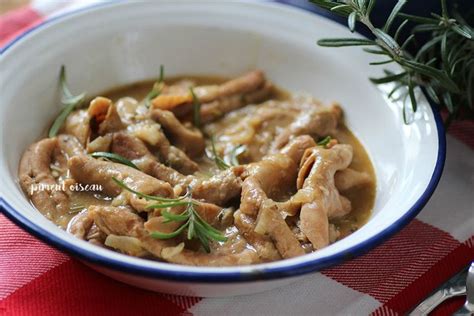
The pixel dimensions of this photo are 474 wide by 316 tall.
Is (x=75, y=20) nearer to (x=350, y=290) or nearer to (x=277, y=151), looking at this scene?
(x=277, y=151)

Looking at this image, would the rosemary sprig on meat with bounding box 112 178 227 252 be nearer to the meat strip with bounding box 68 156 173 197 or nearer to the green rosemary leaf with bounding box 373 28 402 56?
the meat strip with bounding box 68 156 173 197

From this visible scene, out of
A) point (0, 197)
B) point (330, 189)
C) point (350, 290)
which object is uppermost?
point (0, 197)

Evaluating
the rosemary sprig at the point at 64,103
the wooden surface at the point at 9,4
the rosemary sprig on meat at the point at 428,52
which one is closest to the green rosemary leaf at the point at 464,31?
the rosemary sprig on meat at the point at 428,52

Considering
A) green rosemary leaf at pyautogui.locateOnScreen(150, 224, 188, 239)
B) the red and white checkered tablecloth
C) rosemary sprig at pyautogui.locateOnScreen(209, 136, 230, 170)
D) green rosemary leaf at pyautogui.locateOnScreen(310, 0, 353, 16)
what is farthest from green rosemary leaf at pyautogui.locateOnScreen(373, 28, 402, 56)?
green rosemary leaf at pyautogui.locateOnScreen(150, 224, 188, 239)

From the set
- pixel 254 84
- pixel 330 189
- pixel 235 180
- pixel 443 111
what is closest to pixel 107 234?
pixel 235 180

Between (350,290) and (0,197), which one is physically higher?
(0,197)

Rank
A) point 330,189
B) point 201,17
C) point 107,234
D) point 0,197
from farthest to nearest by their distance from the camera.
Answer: point 201,17, point 330,189, point 107,234, point 0,197

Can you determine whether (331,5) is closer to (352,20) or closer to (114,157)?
(352,20)
